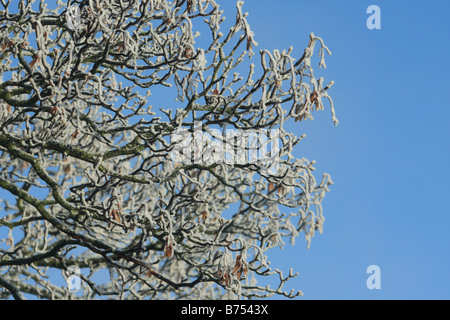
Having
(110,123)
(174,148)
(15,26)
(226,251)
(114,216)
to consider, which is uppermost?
(15,26)

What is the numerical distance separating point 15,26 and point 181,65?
8.61 ft

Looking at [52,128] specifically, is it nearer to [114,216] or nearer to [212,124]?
[114,216]

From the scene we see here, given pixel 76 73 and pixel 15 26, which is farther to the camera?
pixel 15 26

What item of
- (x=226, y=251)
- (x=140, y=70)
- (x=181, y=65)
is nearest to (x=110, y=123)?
(x=140, y=70)

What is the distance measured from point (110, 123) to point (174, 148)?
1370 mm

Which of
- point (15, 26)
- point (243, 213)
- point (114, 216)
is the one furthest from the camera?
point (243, 213)

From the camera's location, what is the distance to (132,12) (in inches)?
396

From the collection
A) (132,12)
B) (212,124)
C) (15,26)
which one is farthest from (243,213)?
(15,26)

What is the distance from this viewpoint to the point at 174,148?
929 centimetres

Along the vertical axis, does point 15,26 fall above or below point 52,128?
above
